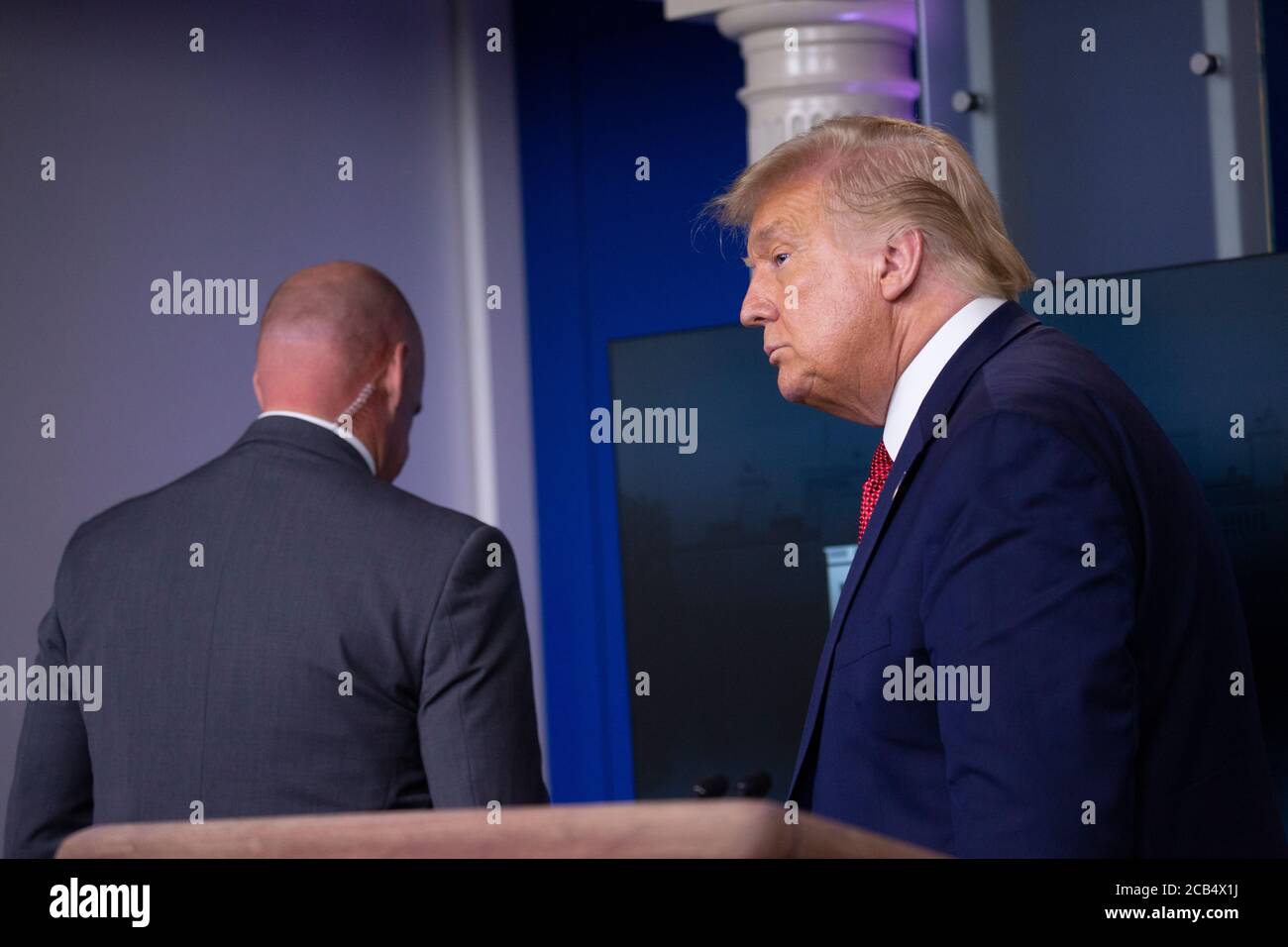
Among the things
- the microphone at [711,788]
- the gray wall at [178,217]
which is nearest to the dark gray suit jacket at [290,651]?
the microphone at [711,788]

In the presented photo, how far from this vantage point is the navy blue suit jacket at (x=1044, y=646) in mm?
1233

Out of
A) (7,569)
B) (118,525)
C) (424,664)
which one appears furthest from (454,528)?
(7,569)

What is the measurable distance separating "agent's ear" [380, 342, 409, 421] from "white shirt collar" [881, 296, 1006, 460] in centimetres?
87

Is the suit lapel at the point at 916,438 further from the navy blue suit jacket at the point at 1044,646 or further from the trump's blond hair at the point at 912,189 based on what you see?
the trump's blond hair at the point at 912,189

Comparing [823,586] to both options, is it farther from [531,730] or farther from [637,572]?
[531,730]

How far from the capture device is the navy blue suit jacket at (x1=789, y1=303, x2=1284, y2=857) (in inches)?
48.6

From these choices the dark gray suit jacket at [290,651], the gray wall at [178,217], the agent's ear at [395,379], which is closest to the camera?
the dark gray suit jacket at [290,651]

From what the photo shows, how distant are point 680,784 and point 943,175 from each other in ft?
5.27

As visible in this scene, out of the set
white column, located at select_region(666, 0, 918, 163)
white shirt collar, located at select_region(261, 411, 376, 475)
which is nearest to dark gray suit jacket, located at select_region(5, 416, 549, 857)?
white shirt collar, located at select_region(261, 411, 376, 475)

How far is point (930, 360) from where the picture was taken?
1592 millimetres

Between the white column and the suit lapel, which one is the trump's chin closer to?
the suit lapel

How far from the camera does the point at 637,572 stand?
10.0ft

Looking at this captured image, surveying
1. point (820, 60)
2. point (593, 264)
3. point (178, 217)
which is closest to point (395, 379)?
point (820, 60)

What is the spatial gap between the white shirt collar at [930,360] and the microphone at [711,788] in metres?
1.34
